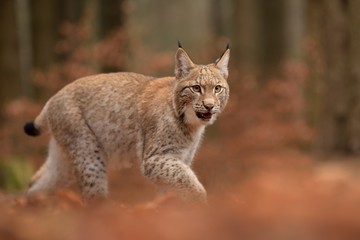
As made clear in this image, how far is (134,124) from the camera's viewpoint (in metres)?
7.01

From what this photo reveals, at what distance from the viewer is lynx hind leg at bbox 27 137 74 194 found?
7500 mm

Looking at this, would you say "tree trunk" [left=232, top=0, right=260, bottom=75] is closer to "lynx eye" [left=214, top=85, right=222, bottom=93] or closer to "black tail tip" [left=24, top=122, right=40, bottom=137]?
"black tail tip" [left=24, top=122, right=40, bottom=137]

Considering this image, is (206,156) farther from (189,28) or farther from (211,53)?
(189,28)

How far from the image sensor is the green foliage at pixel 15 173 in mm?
11305

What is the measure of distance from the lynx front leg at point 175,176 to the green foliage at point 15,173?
517 centimetres

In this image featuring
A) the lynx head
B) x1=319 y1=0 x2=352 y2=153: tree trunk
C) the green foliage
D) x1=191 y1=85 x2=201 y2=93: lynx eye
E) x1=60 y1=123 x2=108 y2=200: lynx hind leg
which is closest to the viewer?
the lynx head

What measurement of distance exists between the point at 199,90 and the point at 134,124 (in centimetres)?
104

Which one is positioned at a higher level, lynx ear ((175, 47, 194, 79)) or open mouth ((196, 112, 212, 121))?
lynx ear ((175, 47, 194, 79))

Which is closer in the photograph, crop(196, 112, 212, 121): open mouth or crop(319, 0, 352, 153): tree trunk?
crop(196, 112, 212, 121): open mouth

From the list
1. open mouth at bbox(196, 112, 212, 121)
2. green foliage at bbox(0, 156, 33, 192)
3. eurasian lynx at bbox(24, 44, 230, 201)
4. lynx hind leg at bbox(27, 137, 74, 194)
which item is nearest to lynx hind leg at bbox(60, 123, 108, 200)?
eurasian lynx at bbox(24, 44, 230, 201)

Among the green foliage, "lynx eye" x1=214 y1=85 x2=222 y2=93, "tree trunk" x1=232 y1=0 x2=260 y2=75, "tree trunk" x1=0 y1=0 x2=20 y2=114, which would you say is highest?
"tree trunk" x1=232 y1=0 x2=260 y2=75

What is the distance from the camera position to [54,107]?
7281 mm

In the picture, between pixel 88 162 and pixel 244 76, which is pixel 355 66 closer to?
pixel 88 162

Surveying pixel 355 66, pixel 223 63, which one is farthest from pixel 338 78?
pixel 223 63
